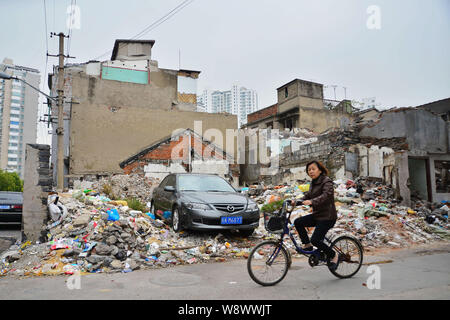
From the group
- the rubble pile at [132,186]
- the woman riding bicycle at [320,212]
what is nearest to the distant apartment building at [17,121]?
the rubble pile at [132,186]

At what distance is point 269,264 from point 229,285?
0.66m

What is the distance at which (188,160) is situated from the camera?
18141 mm

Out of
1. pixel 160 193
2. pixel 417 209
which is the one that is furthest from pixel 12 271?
pixel 417 209

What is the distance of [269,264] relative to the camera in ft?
14.7

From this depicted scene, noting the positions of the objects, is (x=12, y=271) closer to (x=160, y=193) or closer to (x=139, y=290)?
(x=139, y=290)

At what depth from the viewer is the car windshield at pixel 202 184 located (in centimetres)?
845

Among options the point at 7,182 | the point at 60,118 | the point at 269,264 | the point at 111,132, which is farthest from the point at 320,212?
the point at 7,182

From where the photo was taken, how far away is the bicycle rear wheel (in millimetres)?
4848

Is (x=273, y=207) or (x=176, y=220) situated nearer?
(x=176, y=220)

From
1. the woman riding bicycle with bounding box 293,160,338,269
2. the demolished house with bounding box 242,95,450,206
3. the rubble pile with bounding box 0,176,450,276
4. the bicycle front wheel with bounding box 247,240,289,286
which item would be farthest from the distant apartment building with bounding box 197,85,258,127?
the bicycle front wheel with bounding box 247,240,289,286

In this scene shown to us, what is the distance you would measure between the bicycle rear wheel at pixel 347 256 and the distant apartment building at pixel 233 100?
5488cm

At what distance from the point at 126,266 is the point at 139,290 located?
1.53 m

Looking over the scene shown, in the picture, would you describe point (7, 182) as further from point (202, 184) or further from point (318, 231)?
point (318, 231)

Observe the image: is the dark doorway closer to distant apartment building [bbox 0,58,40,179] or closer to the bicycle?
the bicycle
